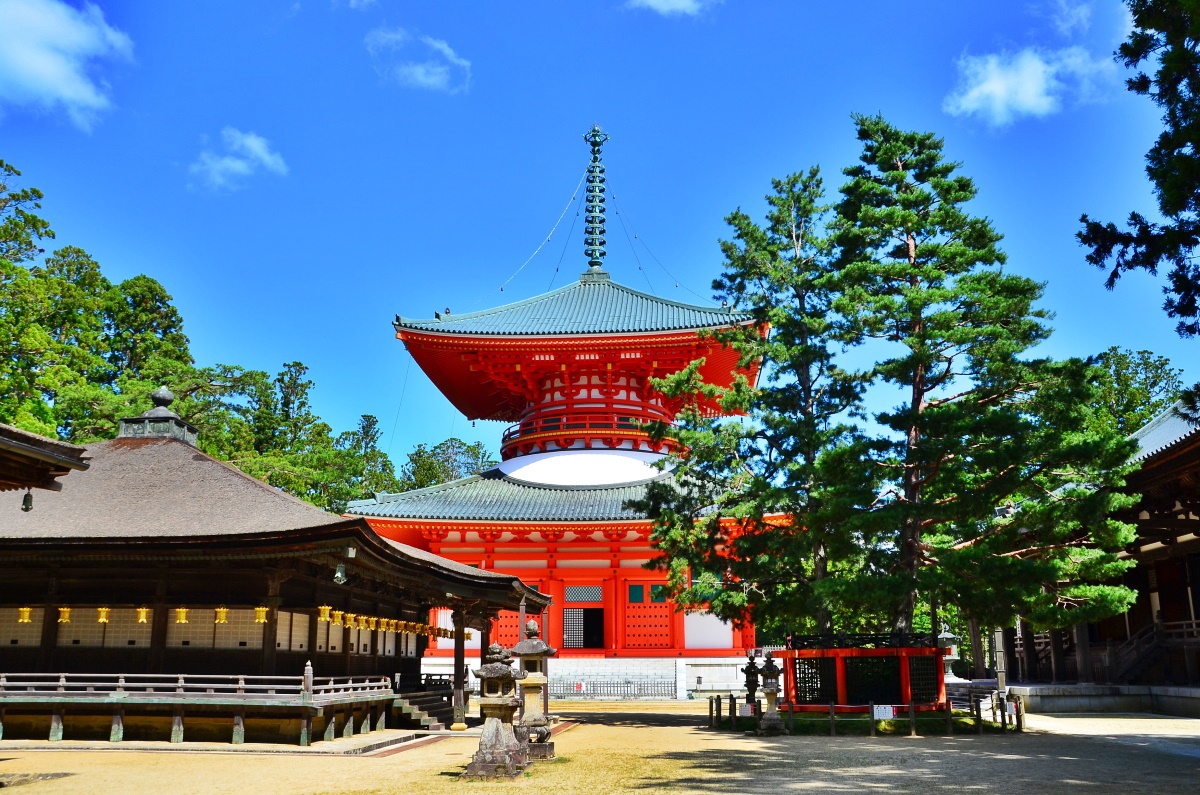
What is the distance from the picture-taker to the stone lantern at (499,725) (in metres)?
13.9

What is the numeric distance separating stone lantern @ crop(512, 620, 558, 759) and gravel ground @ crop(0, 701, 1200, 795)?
0.53 meters

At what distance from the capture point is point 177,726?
1758 centimetres

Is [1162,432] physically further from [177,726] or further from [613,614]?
[177,726]

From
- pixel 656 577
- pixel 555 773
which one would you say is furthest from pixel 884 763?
pixel 656 577

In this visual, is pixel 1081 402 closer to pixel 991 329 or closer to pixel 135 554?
pixel 991 329

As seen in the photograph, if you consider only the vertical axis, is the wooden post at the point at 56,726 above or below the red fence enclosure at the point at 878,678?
below

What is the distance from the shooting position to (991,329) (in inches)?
810

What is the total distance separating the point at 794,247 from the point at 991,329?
20.5 feet

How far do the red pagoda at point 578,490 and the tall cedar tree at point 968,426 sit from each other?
9974mm

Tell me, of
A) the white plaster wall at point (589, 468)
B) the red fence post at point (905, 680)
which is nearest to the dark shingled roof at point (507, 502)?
the white plaster wall at point (589, 468)

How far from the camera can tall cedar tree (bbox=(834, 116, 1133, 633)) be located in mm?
19328

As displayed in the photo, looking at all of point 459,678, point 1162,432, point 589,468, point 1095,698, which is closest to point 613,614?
point 589,468

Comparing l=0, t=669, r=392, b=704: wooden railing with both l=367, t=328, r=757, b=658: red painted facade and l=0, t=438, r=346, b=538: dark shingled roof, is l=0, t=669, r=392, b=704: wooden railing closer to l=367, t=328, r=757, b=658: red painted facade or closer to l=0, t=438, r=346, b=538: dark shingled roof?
l=0, t=438, r=346, b=538: dark shingled roof

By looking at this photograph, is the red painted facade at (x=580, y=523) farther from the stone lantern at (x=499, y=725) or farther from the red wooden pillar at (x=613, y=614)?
the stone lantern at (x=499, y=725)
